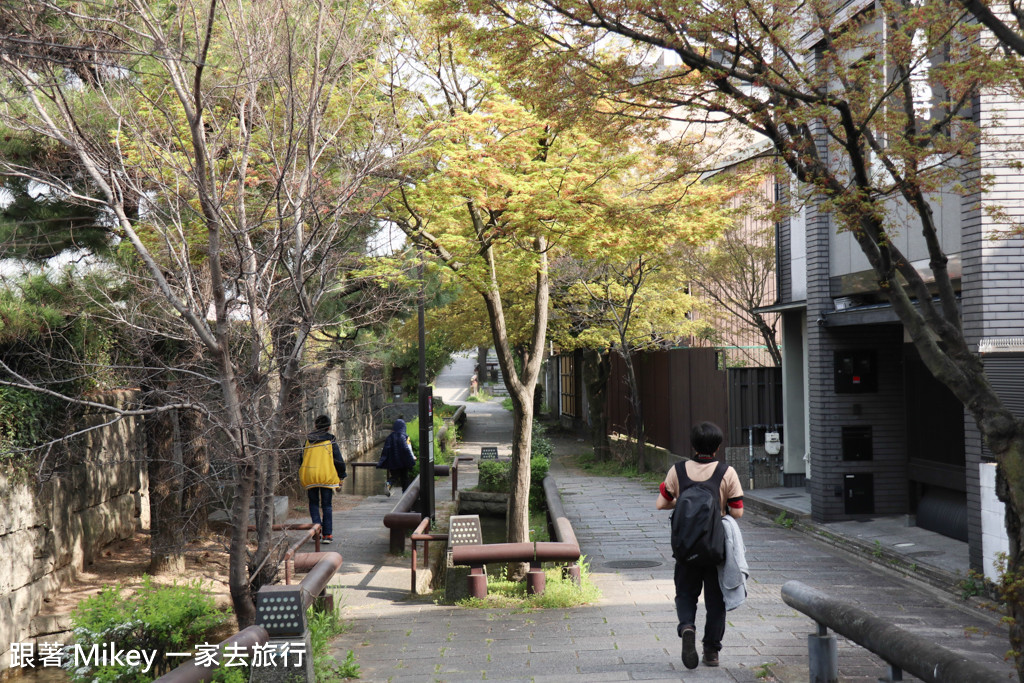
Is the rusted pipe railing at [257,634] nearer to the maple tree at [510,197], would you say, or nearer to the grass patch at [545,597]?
the grass patch at [545,597]

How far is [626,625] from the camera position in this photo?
797cm

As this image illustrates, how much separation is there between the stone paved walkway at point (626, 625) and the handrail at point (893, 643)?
0.81 feet

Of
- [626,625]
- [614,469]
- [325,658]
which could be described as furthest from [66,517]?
[614,469]

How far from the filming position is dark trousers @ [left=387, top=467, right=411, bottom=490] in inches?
664

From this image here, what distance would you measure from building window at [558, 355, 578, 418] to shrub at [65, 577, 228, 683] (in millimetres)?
28625

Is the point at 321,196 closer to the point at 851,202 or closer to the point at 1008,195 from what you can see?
the point at 851,202

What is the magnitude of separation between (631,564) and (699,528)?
5.72 metres

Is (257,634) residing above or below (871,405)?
below

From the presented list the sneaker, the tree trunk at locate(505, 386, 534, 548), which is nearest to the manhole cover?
the tree trunk at locate(505, 386, 534, 548)

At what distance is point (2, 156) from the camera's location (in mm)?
8070

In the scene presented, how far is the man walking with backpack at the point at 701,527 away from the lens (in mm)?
5781

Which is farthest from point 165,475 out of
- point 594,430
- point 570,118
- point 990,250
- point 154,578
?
point 594,430

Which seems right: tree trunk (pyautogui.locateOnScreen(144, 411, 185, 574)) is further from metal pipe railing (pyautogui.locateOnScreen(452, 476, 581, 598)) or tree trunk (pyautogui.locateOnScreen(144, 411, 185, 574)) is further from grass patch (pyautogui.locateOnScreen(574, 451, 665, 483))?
grass patch (pyautogui.locateOnScreen(574, 451, 665, 483))

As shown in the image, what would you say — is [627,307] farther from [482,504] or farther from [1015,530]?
[1015,530]
